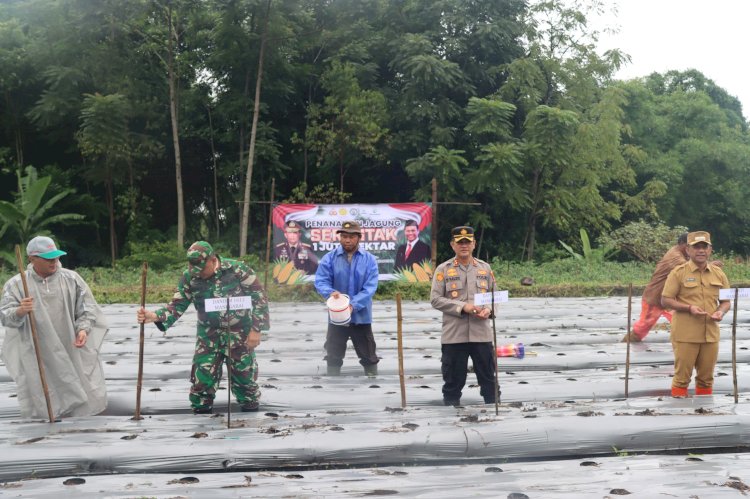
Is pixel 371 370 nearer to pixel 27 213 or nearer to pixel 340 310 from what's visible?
pixel 340 310

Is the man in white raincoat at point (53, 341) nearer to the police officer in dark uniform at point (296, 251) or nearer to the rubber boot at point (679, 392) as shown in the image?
the rubber boot at point (679, 392)

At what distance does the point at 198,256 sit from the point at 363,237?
24.5 feet

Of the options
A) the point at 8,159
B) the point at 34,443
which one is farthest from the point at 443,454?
the point at 8,159

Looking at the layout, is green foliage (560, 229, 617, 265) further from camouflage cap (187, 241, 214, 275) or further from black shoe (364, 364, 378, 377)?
camouflage cap (187, 241, 214, 275)

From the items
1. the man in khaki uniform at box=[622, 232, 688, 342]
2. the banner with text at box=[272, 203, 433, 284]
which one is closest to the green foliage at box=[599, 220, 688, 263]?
the banner with text at box=[272, 203, 433, 284]

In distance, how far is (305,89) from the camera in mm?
Result: 17938

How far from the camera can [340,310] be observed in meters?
5.53

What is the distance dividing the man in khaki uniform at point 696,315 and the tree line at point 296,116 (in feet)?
34.5

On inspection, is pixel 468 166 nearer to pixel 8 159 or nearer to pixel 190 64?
pixel 190 64

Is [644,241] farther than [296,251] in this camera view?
Yes

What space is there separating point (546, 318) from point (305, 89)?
10.7 meters

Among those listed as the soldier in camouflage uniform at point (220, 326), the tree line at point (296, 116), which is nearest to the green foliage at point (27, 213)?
the tree line at point (296, 116)

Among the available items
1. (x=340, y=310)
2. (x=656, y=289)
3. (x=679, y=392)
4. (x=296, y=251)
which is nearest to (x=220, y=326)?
(x=340, y=310)

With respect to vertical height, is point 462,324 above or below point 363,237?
below
